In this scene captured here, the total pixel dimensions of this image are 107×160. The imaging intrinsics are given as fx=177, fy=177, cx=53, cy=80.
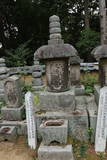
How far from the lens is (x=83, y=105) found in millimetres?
4188

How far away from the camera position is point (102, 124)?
3230 mm

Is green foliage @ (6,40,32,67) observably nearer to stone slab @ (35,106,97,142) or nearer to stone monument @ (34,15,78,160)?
stone monument @ (34,15,78,160)

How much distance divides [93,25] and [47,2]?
365cm

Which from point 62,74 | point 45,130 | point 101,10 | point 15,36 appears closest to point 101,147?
point 45,130

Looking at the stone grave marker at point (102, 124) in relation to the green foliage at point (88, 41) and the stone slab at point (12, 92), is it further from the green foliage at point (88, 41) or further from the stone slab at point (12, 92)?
the green foliage at point (88, 41)

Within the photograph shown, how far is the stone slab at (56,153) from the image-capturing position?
9.88 ft

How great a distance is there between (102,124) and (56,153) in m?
0.97

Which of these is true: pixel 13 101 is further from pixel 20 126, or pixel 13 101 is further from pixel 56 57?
pixel 56 57

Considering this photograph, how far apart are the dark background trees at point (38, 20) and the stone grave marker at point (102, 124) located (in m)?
8.25

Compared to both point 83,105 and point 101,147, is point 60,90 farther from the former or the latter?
point 101,147

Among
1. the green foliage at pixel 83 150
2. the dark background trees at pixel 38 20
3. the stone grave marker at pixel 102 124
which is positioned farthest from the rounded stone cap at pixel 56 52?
the dark background trees at pixel 38 20

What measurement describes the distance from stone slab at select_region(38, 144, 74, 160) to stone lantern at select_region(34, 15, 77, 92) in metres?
A: 1.25

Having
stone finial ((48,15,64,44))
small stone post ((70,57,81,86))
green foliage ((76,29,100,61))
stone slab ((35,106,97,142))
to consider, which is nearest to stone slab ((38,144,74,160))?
stone slab ((35,106,97,142))

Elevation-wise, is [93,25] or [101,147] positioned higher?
[93,25]
